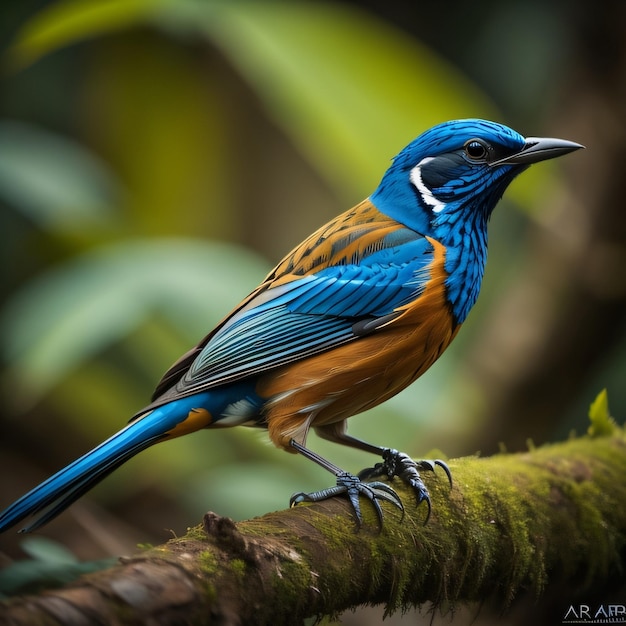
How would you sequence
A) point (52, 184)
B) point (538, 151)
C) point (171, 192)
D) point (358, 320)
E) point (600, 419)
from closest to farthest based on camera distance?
1. point (358, 320)
2. point (538, 151)
3. point (600, 419)
4. point (52, 184)
5. point (171, 192)

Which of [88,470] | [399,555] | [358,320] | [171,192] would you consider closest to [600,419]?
[358,320]

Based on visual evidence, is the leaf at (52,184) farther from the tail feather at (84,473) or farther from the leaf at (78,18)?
the tail feather at (84,473)

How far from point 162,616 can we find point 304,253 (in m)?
2.04

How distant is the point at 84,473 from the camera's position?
309 centimetres

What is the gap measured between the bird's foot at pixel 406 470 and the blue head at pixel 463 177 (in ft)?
2.72

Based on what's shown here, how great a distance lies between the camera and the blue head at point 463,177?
12.4 ft

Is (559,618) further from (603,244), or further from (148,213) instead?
(148,213)

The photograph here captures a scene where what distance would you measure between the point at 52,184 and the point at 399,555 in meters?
4.68

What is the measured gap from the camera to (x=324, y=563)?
2.65 meters

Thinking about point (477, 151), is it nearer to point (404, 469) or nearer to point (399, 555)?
point (404, 469)

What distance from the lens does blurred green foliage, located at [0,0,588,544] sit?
5301 millimetres

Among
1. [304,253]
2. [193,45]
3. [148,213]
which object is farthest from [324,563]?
[193,45]

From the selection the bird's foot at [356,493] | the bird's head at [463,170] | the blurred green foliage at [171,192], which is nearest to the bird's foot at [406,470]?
the bird's foot at [356,493]

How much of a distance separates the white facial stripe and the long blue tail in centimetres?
141
